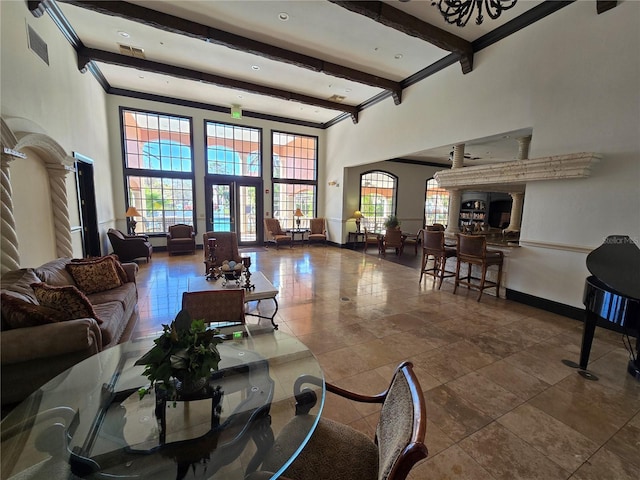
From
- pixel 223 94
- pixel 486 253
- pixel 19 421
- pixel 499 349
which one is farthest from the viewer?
pixel 223 94

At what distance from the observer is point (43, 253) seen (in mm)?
3584

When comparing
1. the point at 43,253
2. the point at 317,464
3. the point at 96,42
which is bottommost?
the point at 317,464

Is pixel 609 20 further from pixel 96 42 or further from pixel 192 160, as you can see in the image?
pixel 192 160

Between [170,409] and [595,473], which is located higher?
[170,409]

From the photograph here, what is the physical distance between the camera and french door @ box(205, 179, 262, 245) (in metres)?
8.27

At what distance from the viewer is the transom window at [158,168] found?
286 inches

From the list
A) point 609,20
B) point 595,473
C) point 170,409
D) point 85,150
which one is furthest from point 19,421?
point 609,20

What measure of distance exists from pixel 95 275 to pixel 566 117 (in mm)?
6154

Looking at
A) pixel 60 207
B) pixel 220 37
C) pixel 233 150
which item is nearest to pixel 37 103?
pixel 60 207

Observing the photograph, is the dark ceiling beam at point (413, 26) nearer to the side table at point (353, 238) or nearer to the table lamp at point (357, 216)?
the table lamp at point (357, 216)

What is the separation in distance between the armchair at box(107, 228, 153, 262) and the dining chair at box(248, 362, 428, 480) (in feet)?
20.5

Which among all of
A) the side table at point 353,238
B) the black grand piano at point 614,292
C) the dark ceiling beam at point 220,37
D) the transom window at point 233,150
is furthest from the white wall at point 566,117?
the transom window at point 233,150

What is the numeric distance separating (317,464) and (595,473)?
1.64m

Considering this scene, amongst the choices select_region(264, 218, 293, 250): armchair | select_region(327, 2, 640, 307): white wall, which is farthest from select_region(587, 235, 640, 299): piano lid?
select_region(264, 218, 293, 250): armchair
